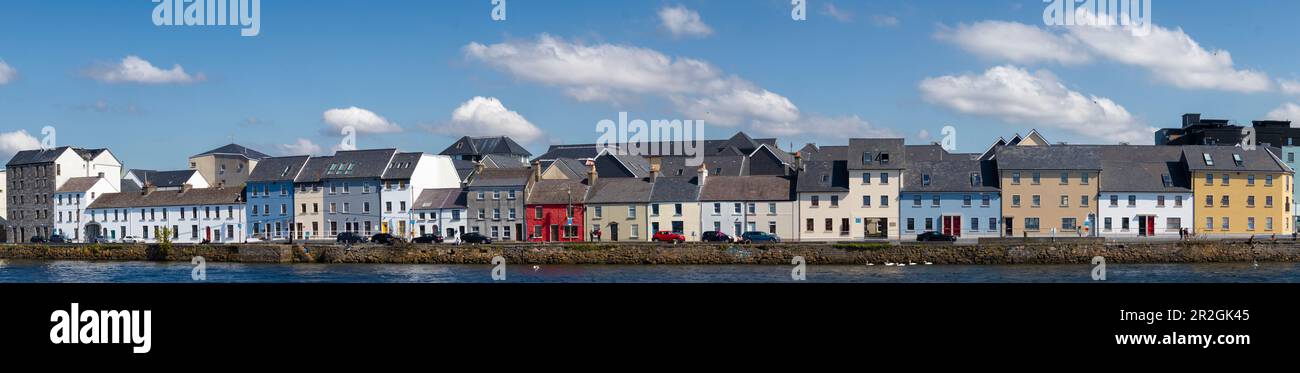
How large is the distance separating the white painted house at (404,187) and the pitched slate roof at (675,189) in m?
17.9

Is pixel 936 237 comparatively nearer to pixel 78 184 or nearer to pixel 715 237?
pixel 715 237

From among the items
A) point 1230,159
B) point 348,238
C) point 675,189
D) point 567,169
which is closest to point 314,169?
point 348,238

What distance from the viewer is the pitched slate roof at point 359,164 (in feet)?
267

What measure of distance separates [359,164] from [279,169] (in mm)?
6926

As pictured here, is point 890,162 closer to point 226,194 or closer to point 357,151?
point 357,151

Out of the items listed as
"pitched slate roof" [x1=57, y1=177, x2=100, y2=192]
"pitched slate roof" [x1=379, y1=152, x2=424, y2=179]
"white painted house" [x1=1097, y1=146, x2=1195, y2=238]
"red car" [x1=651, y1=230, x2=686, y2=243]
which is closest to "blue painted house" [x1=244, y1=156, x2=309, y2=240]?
"pitched slate roof" [x1=379, y1=152, x2=424, y2=179]

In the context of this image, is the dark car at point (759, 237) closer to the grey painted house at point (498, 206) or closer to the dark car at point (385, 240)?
the grey painted house at point (498, 206)

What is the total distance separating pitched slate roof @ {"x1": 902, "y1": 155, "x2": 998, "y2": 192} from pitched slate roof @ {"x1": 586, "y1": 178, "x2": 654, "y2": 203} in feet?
54.4

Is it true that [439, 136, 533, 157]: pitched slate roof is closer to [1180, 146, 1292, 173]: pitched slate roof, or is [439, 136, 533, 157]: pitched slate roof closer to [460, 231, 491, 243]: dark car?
[460, 231, 491, 243]: dark car

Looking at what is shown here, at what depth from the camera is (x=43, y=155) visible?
93.7m

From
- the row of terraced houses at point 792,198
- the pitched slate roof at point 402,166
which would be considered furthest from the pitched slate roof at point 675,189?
the pitched slate roof at point 402,166
